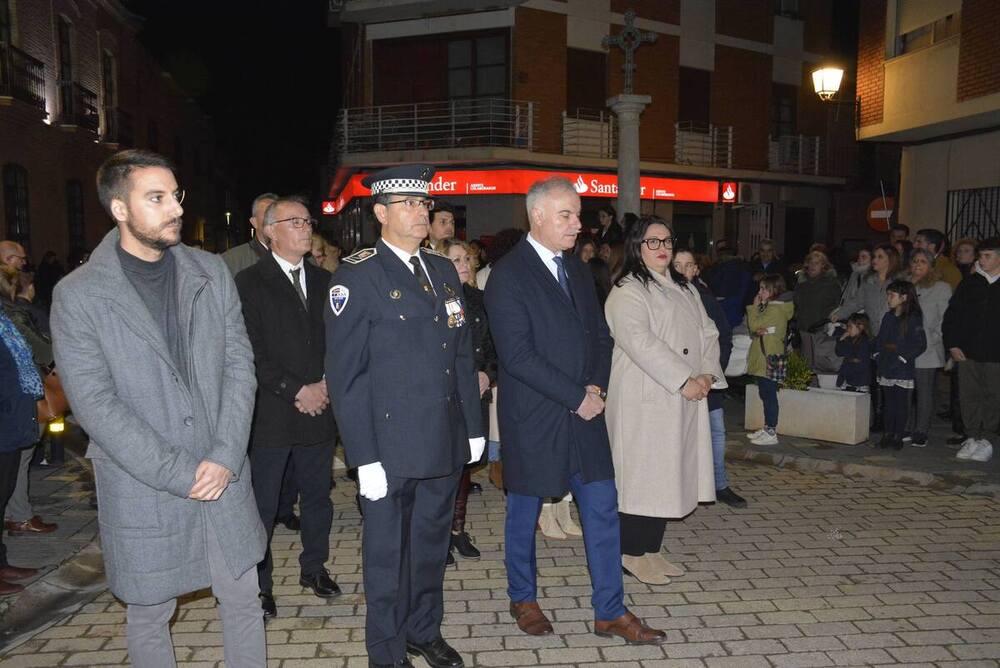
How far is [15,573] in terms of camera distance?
16.7ft

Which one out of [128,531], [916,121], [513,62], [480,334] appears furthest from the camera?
[513,62]

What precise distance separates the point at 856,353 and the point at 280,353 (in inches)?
259

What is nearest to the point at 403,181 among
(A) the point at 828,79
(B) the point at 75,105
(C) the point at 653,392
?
(C) the point at 653,392

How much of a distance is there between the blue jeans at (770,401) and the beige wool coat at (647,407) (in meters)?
4.20

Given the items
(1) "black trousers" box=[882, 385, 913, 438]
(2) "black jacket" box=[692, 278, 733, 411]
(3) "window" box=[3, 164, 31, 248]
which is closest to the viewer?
(2) "black jacket" box=[692, 278, 733, 411]

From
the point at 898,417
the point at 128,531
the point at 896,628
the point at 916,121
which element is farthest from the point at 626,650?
the point at 916,121

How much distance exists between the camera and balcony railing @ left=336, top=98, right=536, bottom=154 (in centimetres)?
2000

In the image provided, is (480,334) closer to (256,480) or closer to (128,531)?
(256,480)

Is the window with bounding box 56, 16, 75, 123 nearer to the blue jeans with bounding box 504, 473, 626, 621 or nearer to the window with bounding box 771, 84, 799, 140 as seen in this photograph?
the window with bounding box 771, 84, 799, 140

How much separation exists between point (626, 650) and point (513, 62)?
17805 millimetres

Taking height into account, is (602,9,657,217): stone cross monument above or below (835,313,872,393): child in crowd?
above

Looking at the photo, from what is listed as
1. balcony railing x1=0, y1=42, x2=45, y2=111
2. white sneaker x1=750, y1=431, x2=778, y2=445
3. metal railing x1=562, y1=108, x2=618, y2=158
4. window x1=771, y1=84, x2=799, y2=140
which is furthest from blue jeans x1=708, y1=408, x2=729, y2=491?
window x1=771, y1=84, x2=799, y2=140

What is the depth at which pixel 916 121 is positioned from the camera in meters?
13.7

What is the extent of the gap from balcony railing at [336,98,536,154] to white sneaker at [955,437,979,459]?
1374 cm
